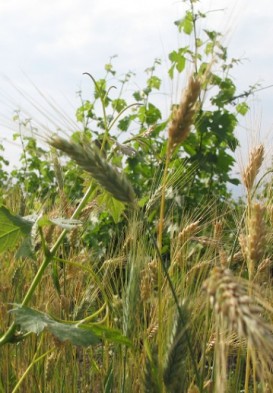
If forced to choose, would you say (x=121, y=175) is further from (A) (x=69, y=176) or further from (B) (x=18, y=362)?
(A) (x=69, y=176)

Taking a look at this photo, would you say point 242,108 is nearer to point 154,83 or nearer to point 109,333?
point 154,83

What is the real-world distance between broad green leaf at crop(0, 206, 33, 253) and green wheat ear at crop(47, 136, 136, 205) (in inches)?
11.3

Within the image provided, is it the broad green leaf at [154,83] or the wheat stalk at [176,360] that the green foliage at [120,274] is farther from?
the broad green leaf at [154,83]

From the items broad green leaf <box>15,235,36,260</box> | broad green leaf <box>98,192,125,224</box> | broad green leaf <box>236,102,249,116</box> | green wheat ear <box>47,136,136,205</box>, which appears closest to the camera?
green wheat ear <box>47,136,136,205</box>

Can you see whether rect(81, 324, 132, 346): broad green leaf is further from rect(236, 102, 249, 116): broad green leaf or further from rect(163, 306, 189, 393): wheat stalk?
rect(236, 102, 249, 116): broad green leaf

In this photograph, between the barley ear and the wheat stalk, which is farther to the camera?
the barley ear

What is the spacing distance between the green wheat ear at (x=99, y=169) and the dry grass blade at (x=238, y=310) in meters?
0.25

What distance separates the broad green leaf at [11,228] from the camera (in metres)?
1.40

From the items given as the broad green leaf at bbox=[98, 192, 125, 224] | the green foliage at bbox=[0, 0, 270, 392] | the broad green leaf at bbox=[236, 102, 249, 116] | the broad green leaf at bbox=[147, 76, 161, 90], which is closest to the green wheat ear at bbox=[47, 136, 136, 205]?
the green foliage at bbox=[0, 0, 270, 392]

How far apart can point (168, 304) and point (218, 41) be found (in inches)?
28.8

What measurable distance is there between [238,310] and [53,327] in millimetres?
550

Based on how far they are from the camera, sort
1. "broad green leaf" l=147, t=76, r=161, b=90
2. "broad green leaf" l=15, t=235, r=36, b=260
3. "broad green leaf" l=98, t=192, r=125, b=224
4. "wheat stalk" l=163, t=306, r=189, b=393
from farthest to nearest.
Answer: "broad green leaf" l=147, t=76, r=161, b=90 → "broad green leaf" l=98, t=192, r=125, b=224 → "broad green leaf" l=15, t=235, r=36, b=260 → "wheat stalk" l=163, t=306, r=189, b=393

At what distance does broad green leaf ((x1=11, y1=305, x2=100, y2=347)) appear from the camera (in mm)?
1294

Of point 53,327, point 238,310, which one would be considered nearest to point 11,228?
point 53,327
